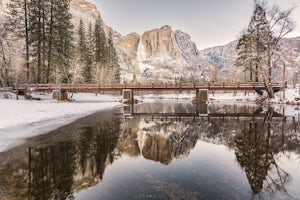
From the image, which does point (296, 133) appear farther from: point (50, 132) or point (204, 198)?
point (50, 132)

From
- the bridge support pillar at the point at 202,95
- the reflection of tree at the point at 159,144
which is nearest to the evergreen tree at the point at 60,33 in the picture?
the bridge support pillar at the point at 202,95

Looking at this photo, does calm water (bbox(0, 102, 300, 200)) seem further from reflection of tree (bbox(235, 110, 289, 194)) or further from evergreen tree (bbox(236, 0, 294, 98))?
evergreen tree (bbox(236, 0, 294, 98))

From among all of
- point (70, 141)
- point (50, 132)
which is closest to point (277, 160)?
point (70, 141)

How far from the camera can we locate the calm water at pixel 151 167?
6.39m

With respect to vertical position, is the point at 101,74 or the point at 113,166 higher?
the point at 101,74

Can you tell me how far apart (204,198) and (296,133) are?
11531 mm

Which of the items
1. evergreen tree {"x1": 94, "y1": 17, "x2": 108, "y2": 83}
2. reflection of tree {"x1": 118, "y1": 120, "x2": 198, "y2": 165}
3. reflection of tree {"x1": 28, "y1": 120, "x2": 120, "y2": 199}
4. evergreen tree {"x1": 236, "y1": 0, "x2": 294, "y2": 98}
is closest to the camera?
reflection of tree {"x1": 28, "y1": 120, "x2": 120, "y2": 199}

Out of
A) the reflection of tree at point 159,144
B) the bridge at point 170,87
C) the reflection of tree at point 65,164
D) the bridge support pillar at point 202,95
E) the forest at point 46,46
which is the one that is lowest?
the reflection of tree at point 159,144

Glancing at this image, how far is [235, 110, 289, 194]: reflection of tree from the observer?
702cm

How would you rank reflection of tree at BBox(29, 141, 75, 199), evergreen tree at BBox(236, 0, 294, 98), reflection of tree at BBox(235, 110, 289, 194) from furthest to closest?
evergreen tree at BBox(236, 0, 294, 98)
reflection of tree at BBox(235, 110, 289, 194)
reflection of tree at BBox(29, 141, 75, 199)

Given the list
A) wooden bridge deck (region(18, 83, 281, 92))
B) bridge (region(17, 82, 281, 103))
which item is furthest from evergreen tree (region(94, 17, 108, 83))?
wooden bridge deck (region(18, 83, 281, 92))

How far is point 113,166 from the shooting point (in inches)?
343

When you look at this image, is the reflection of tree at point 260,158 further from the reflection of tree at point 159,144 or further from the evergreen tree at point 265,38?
the evergreen tree at point 265,38

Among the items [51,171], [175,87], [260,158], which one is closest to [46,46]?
[175,87]
